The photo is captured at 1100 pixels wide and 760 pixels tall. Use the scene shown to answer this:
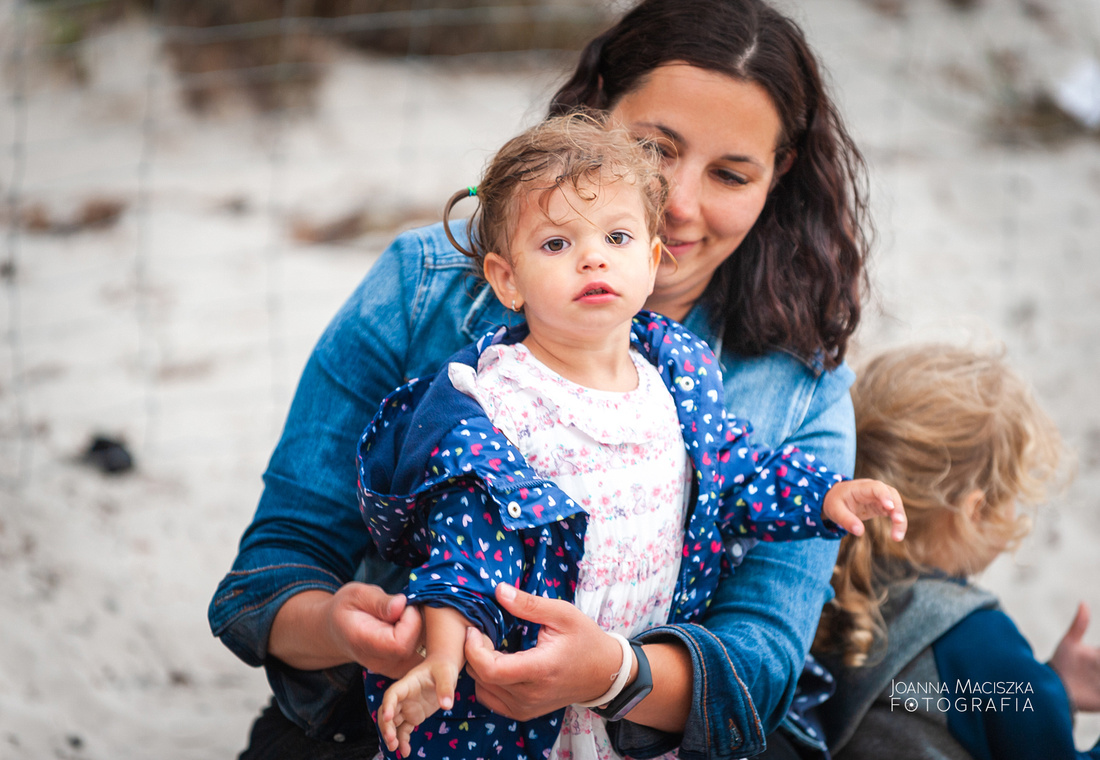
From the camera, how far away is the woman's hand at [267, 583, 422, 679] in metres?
0.99

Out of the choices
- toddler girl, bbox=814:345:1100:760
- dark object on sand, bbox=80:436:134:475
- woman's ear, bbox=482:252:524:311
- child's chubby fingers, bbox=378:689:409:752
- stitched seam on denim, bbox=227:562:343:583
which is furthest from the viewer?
dark object on sand, bbox=80:436:134:475

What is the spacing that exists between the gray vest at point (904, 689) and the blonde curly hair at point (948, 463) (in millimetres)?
87

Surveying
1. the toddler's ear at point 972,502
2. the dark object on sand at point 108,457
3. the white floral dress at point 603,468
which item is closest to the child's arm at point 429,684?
the white floral dress at point 603,468

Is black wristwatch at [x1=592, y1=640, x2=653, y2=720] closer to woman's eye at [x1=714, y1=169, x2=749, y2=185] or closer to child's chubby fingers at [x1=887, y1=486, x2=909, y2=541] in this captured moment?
child's chubby fingers at [x1=887, y1=486, x2=909, y2=541]

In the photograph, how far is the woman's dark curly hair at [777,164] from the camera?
1.37 meters

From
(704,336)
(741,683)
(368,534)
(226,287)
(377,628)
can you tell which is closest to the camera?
(377,628)

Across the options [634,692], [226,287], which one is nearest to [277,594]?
[634,692]

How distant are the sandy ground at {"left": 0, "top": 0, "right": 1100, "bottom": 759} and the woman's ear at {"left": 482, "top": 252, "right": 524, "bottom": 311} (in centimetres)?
61

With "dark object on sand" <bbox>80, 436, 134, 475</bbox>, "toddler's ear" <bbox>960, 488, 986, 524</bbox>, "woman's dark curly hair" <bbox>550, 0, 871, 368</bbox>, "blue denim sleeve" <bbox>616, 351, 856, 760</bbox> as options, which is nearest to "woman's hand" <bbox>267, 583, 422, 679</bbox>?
"blue denim sleeve" <bbox>616, 351, 856, 760</bbox>

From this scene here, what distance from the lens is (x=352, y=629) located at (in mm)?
1026

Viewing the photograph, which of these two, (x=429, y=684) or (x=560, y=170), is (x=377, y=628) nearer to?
(x=429, y=684)

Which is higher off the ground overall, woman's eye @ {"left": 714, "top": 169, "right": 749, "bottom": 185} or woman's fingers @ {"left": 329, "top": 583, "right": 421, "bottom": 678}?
woman's eye @ {"left": 714, "top": 169, "right": 749, "bottom": 185}

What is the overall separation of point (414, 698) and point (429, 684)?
20 mm

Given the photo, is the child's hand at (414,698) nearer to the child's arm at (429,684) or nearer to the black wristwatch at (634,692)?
the child's arm at (429,684)
